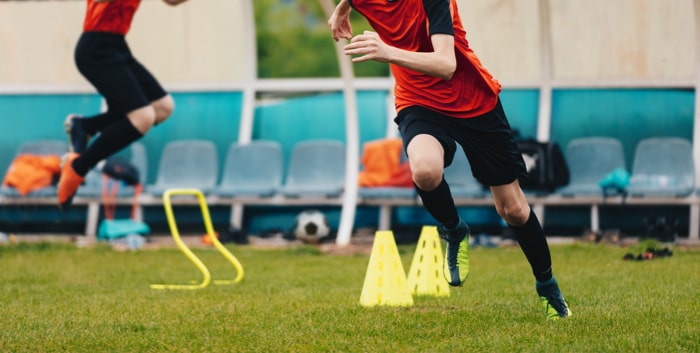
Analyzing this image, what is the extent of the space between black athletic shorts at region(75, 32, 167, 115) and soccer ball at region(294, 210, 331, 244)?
568 centimetres

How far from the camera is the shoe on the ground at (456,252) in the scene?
627cm

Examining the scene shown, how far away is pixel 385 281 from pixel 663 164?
825 cm

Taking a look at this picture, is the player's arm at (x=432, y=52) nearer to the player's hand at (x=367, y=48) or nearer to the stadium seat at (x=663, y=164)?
the player's hand at (x=367, y=48)

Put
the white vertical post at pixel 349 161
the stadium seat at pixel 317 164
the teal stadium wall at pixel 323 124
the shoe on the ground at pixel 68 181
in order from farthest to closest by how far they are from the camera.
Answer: the stadium seat at pixel 317 164 < the teal stadium wall at pixel 323 124 < the white vertical post at pixel 349 161 < the shoe on the ground at pixel 68 181

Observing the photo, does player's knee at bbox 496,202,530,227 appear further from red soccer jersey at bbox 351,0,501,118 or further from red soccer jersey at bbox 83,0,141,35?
red soccer jersey at bbox 83,0,141,35

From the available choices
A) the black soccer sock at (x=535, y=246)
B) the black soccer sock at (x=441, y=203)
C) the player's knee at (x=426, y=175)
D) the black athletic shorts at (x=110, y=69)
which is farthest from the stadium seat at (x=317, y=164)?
the player's knee at (x=426, y=175)

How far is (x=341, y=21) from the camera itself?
20.2ft

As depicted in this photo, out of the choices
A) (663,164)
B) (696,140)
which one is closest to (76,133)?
(663,164)

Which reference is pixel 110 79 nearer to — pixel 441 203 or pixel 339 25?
pixel 339 25

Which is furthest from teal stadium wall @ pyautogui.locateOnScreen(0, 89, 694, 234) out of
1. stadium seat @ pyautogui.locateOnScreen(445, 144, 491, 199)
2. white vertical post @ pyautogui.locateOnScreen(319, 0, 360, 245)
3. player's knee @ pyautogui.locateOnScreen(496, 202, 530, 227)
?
player's knee @ pyautogui.locateOnScreen(496, 202, 530, 227)

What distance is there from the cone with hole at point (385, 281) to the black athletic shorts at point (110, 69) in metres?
2.64

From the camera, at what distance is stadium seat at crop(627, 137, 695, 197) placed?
545 inches

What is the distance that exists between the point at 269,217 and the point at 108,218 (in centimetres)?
225

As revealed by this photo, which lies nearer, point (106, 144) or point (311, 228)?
point (106, 144)
